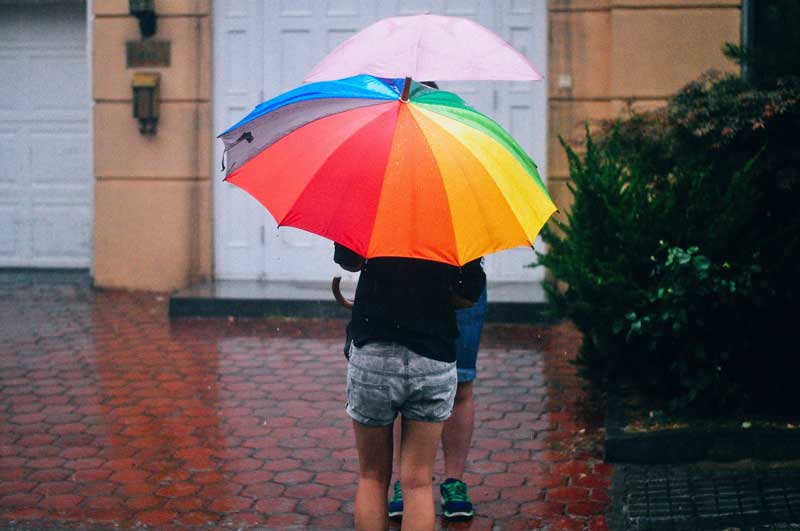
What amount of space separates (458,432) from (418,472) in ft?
3.78

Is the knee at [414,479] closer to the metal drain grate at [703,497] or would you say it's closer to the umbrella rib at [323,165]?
the umbrella rib at [323,165]

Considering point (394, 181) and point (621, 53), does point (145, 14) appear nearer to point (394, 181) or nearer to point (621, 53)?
point (621, 53)

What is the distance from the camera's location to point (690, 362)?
5883 mm

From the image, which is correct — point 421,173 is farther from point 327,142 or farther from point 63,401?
point 63,401

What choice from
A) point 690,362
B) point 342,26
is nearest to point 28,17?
point 342,26

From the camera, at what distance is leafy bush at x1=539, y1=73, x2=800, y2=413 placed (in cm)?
571

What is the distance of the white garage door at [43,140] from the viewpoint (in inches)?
473

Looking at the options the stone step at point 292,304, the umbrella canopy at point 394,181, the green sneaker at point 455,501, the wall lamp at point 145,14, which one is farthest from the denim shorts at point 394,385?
the wall lamp at point 145,14

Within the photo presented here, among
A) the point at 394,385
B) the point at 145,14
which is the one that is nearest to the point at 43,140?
the point at 145,14

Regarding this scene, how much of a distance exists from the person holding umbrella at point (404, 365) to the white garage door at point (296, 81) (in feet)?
21.8

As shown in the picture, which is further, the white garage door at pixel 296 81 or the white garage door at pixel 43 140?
the white garage door at pixel 43 140

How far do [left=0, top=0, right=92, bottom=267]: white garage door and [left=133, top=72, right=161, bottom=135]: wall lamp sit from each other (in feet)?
4.82

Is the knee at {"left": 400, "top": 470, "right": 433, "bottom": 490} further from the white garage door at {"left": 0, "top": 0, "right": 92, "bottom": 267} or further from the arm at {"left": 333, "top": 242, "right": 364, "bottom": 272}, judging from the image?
the white garage door at {"left": 0, "top": 0, "right": 92, "bottom": 267}

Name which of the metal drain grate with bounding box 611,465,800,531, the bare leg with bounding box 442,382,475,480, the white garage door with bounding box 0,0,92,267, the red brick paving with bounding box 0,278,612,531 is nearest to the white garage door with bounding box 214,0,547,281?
the red brick paving with bounding box 0,278,612,531
